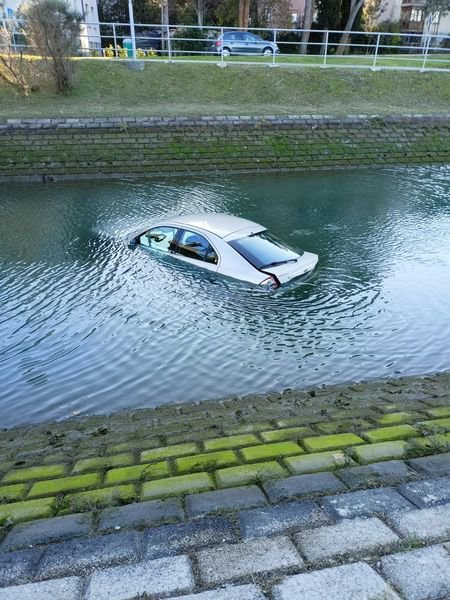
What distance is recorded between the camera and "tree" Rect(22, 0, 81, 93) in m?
19.5

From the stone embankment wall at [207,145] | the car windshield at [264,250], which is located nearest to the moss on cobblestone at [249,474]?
the car windshield at [264,250]

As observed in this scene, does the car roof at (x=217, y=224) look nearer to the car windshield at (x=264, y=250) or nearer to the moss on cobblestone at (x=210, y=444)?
the car windshield at (x=264, y=250)

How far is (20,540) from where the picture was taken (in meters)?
2.92

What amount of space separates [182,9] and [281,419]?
48207mm

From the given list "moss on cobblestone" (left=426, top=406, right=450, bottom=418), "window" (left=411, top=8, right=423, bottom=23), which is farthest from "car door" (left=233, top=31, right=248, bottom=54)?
"window" (left=411, top=8, right=423, bottom=23)

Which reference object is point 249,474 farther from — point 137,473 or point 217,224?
point 217,224

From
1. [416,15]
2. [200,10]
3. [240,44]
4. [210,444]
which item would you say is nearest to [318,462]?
[210,444]

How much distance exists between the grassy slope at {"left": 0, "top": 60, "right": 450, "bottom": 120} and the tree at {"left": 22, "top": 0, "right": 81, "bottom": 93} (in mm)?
889

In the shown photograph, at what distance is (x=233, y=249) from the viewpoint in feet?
28.6

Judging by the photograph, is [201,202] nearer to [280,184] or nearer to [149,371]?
[280,184]

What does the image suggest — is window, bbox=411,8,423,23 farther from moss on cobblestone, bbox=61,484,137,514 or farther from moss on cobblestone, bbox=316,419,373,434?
moss on cobblestone, bbox=61,484,137,514

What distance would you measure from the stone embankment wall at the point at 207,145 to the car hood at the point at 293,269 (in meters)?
9.51

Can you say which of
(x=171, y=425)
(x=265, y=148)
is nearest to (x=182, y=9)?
(x=265, y=148)

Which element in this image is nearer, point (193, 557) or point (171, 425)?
point (193, 557)
